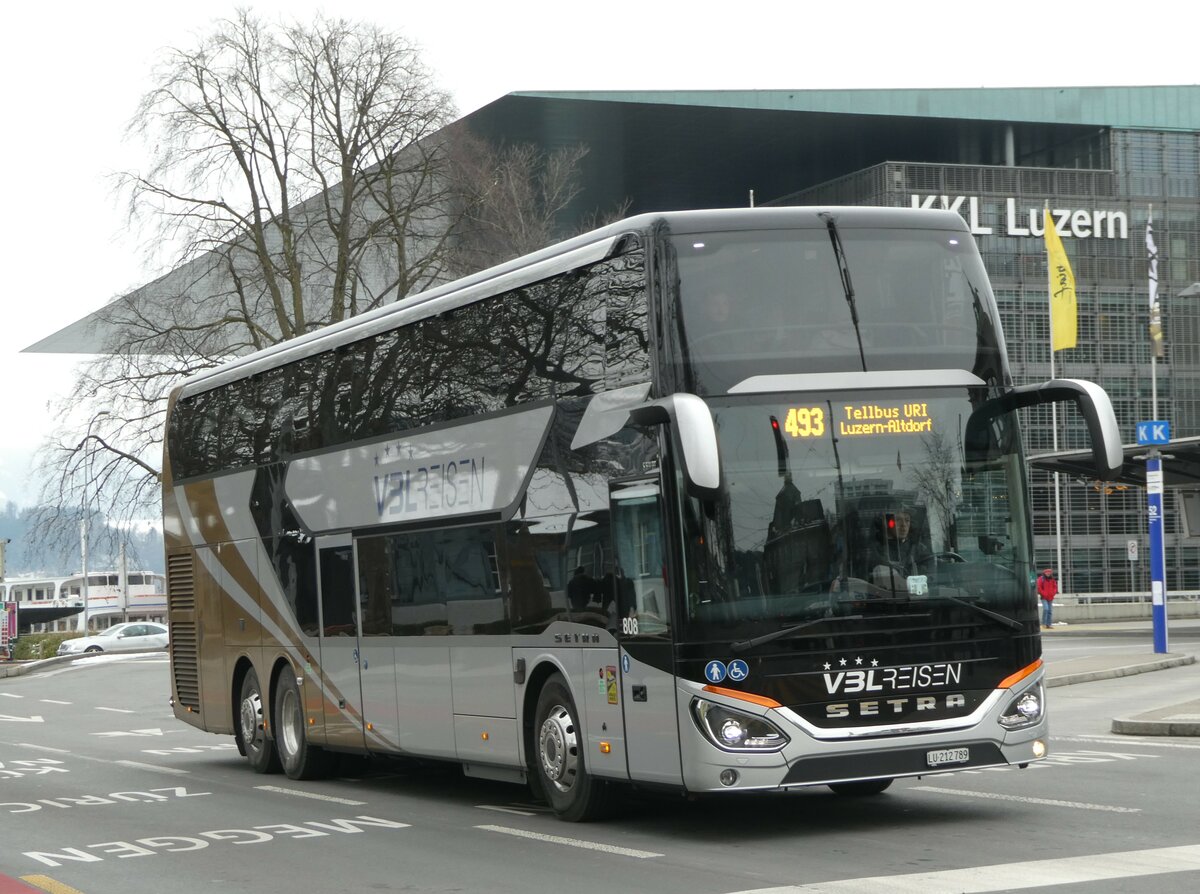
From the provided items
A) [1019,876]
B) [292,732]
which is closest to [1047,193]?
[292,732]

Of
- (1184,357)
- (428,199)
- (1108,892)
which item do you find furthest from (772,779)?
(1184,357)

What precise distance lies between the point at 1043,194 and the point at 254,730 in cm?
6625

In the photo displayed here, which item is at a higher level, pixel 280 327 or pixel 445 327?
pixel 280 327

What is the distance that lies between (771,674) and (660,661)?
2.40ft

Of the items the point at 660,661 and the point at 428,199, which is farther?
the point at 428,199

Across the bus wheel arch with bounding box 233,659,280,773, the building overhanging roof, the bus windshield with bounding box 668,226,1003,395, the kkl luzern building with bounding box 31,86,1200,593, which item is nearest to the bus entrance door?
the bus wheel arch with bounding box 233,659,280,773

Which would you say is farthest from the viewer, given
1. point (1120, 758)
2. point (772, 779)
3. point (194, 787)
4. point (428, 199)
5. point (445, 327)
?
point (428, 199)

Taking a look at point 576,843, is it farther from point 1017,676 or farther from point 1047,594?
point 1047,594

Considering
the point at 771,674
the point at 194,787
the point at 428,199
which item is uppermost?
the point at 428,199

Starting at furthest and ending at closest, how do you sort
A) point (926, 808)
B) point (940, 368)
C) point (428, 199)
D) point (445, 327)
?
point (428, 199) → point (445, 327) → point (926, 808) → point (940, 368)

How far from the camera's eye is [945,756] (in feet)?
37.5

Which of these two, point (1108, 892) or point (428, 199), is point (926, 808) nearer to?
point (1108, 892)

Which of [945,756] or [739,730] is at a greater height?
[739,730]

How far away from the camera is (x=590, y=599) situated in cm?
1239
